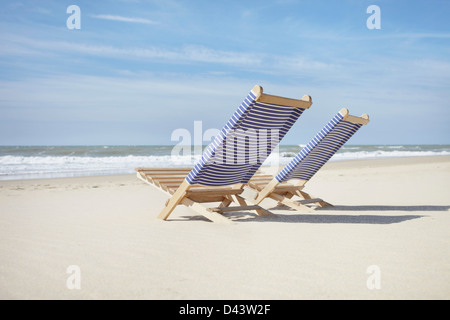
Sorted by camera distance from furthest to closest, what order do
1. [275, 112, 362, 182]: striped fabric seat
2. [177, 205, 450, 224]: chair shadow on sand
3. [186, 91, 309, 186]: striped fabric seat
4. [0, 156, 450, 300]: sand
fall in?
[275, 112, 362, 182]: striped fabric seat → [177, 205, 450, 224]: chair shadow on sand → [186, 91, 309, 186]: striped fabric seat → [0, 156, 450, 300]: sand

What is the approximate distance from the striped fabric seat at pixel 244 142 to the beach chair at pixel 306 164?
66cm

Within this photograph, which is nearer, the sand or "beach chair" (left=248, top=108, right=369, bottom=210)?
the sand

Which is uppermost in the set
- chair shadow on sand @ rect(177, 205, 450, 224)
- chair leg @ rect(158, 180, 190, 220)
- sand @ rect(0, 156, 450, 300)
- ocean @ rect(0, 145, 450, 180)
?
ocean @ rect(0, 145, 450, 180)

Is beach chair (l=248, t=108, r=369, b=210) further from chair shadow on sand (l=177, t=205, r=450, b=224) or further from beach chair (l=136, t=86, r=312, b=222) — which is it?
beach chair (l=136, t=86, r=312, b=222)

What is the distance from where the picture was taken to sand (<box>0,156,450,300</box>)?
2679mm

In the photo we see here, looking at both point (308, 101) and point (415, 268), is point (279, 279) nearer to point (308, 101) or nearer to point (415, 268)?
point (415, 268)

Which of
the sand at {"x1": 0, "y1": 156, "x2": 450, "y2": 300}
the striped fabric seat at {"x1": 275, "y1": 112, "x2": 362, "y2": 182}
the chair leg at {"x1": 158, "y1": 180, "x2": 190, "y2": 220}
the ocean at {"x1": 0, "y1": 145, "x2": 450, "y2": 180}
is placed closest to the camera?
the sand at {"x1": 0, "y1": 156, "x2": 450, "y2": 300}

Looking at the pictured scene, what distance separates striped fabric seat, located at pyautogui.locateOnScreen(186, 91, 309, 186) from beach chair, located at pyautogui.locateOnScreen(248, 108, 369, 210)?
26.1 inches

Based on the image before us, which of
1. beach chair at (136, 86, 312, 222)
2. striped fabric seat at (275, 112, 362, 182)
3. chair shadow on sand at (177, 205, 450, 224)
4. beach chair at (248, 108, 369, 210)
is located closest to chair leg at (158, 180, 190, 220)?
beach chair at (136, 86, 312, 222)

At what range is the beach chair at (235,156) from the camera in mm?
4332

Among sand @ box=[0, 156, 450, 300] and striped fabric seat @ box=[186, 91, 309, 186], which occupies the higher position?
striped fabric seat @ box=[186, 91, 309, 186]

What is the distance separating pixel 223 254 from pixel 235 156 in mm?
1527

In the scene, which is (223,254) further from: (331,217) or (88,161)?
(88,161)
